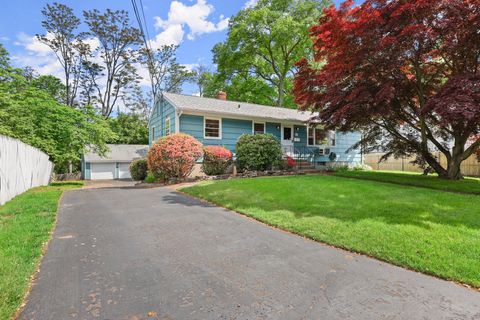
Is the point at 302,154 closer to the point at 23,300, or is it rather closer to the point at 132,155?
the point at 23,300

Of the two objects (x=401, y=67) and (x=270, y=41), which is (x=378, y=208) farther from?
(x=270, y=41)

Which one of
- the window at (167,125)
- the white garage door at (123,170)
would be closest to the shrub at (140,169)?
the window at (167,125)

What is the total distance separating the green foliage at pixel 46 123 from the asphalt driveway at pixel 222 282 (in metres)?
14.4

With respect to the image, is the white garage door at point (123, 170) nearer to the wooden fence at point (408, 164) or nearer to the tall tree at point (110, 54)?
the tall tree at point (110, 54)

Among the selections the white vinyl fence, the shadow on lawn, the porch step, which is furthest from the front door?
the white vinyl fence

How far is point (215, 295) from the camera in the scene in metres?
3.00

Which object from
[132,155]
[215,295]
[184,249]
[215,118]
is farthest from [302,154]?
[132,155]

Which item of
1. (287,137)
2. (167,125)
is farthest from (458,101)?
(167,125)

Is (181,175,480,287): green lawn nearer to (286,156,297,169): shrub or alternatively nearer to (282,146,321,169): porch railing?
(286,156,297,169): shrub

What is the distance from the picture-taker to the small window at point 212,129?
15.8 metres

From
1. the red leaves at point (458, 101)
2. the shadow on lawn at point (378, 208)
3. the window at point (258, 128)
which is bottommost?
the shadow on lawn at point (378, 208)

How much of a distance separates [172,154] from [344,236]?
925 cm

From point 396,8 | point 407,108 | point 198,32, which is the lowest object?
point 407,108

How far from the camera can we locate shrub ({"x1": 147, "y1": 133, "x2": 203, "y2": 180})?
41.5 feet
